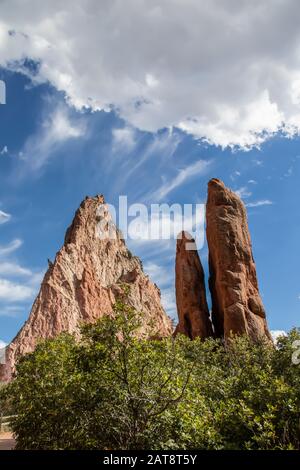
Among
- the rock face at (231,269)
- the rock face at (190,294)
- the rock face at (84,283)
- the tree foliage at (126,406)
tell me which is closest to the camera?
the tree foliage at (126,406)

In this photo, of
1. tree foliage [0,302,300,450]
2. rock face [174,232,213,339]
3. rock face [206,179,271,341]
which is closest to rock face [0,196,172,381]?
rock face [174,232,213,339]

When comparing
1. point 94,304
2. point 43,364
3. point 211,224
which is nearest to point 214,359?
point 43,364

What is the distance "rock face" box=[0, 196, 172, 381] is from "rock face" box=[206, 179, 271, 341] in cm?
936

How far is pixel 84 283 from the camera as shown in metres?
75.1

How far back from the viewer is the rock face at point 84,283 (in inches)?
2416

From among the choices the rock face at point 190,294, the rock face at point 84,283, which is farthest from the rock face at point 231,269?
the rock face at point 84,283

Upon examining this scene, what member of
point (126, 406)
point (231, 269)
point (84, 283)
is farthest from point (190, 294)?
point (126, 406)

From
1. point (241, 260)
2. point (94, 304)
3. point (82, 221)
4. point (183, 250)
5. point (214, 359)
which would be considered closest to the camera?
point (214, 359)

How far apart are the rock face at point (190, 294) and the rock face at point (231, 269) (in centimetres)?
140

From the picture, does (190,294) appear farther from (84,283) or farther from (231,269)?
(84,283)

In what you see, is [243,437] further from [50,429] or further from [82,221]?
[82,221]

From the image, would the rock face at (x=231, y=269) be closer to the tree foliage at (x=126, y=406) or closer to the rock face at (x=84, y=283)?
the rock face at (x=84, y=283)
